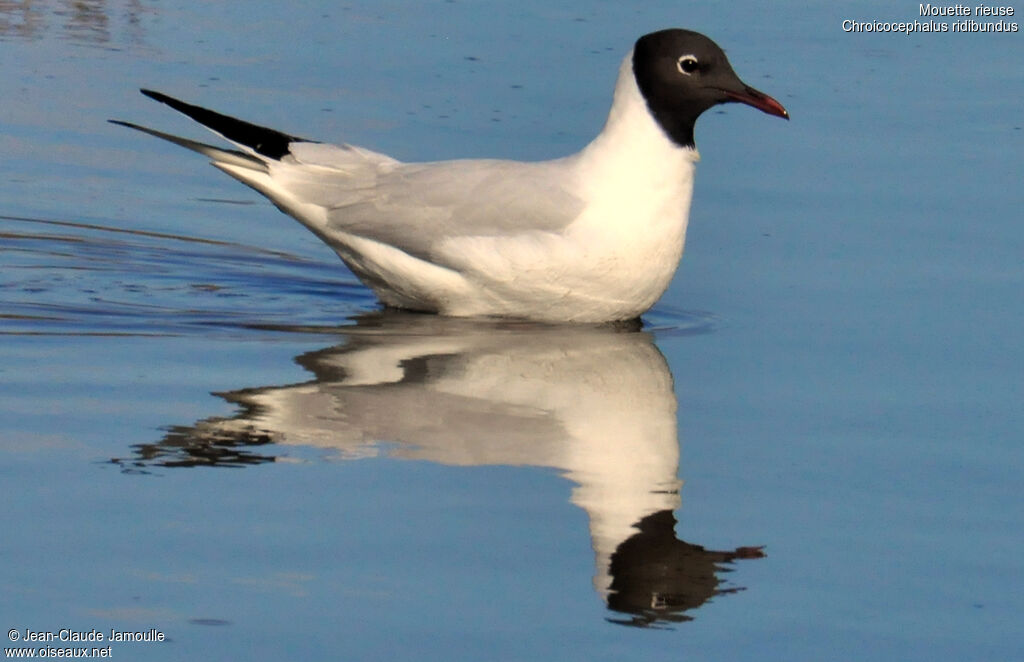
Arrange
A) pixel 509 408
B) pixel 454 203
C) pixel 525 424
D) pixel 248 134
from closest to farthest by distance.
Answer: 1. pixel 525 424
2. pixel 509 408
3. pixel 454 203
4. pixel 248 134

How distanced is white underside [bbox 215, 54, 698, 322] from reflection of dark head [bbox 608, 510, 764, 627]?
2.41 meters

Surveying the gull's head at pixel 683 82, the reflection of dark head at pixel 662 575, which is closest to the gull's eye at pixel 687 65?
the gull's head at pixel 683 82

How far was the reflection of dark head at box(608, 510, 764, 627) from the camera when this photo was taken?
4320 millimetres

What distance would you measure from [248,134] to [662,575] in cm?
374

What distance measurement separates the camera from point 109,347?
645 centimetres

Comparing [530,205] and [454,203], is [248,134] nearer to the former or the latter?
[454,203]

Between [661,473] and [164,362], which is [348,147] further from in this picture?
[661,473]

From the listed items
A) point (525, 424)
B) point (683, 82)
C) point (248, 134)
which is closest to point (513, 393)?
point (525, 424)

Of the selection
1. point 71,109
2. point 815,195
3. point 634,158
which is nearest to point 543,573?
point 634,158

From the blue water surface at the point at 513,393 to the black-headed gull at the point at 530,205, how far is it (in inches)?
7.0

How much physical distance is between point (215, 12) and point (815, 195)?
505 cm

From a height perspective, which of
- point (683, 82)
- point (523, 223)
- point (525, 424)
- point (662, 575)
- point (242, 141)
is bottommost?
point (662, 575)

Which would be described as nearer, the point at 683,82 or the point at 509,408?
the point at 509,408

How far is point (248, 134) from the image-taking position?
25.3ft
